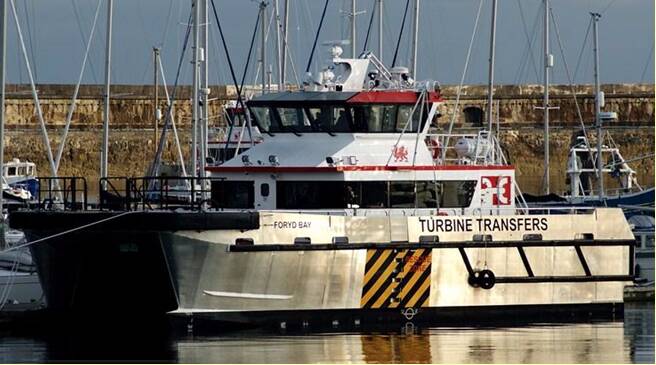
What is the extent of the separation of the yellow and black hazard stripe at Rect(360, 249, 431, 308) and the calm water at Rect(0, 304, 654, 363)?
0.51 meters

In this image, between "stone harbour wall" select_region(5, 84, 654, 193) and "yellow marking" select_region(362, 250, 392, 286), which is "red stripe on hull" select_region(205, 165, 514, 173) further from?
"stone harbour wall" select_region(5, 84, 654, 193)

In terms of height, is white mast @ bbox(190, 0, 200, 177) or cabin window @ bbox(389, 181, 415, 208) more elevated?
white mast @ bbox(190, 0, 200, 177)

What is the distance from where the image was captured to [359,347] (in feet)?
84.4

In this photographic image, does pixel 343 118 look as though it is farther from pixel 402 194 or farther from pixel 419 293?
pixel 419 293

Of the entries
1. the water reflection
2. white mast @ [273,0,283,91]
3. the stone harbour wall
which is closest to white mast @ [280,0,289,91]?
white mast @ [273,0,283,91]

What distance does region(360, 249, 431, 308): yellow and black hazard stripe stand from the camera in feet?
89.0

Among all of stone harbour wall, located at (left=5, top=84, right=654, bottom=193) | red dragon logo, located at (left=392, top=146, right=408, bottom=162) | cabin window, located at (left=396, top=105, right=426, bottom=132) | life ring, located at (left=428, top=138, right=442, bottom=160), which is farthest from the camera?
stone harbour wall, located at (left=5, top=84, right=654, bottom=193)

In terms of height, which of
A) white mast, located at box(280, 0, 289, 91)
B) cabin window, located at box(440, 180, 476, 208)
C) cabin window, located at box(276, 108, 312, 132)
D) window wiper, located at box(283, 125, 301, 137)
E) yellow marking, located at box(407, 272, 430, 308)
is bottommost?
yellow marking, located at box(407, 272, 430, 308)

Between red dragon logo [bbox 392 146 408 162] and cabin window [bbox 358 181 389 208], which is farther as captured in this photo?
red dragon logo [bbox 392 146 408 162]

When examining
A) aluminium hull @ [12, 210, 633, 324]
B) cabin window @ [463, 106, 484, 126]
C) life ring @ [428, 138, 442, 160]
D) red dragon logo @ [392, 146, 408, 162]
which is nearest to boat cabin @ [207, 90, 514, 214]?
red dragon logo @ [392, 146, 408, 162]

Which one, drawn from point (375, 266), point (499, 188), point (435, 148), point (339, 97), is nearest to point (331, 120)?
point (339, 97)

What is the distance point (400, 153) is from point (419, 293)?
2.21 metres

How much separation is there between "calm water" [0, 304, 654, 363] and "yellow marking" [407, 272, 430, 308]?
452mm

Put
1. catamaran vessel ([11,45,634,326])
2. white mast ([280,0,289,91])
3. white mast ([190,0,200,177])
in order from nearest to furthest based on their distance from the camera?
catamaran vessel ([11,45,634,326]) → white mast ([190,0,200,177]) → white mast ([280,0,289,91])
